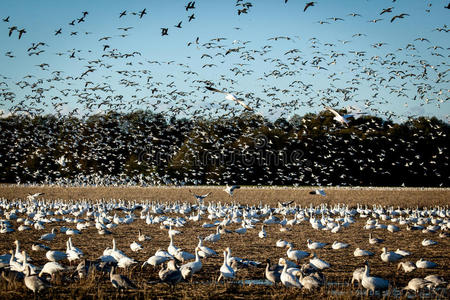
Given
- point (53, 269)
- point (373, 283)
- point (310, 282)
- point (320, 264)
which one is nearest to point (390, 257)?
point (320, 264)

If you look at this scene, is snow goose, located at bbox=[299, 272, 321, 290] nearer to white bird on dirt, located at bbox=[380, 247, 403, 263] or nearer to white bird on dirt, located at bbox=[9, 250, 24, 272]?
white bird on dirt, located at bbox=[380, 247, 403, 263]

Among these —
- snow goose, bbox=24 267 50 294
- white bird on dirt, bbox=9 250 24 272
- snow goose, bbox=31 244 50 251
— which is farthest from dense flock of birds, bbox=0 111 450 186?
snow goose, bbox=24 267 50 294

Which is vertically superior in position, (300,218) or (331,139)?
(331,139)

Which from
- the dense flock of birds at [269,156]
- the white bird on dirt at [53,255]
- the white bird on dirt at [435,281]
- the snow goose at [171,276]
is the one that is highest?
the dense flock of birds at [269,156]

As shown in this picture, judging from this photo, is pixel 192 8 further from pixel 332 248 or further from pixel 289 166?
pixel 289 166

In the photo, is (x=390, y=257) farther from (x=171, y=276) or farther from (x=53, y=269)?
(x=53, y=269)

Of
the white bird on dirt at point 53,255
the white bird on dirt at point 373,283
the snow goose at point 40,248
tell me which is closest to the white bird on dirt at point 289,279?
the white bird on dirt at point 373,283

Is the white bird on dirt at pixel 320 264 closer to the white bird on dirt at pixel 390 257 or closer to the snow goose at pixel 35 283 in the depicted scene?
the white bird on dirt at pixel 390 257

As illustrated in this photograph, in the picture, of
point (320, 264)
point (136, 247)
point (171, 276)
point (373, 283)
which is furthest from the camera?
point (136, 247)

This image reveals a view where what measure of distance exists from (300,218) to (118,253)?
16398 mm

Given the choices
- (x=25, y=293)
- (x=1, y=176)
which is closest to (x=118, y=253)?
(x=25, y=293)

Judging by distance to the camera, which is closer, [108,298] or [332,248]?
[108,298]

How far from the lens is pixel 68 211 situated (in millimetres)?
32938

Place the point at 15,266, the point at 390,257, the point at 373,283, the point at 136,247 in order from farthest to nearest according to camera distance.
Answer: the point at 136,247, the point at 390,257, the point at 15,266, the point at 373,283
